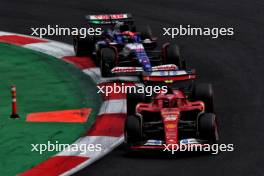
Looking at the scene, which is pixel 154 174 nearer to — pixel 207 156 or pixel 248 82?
pixel 207 156

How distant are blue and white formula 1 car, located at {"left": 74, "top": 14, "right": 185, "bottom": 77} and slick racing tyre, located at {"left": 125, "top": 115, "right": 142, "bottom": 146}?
4167 mm

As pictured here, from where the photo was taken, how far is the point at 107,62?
66.8 ft

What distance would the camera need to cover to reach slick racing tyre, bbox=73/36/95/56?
22.2m

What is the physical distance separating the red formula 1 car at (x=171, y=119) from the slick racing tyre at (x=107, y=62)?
11.0 feet

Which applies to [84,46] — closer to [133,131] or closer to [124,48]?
[124,48]

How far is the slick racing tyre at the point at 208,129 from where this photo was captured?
15.5 meters

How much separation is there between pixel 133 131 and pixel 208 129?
3.83ft

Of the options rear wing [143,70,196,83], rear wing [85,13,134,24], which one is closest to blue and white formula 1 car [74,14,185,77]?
rear wing [85,13,134,24]

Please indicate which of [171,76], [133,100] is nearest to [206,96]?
[133,100]

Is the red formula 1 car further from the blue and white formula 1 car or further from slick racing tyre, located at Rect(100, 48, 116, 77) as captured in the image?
slick racing tyre, located at Rect(100, 48, 116, 77)

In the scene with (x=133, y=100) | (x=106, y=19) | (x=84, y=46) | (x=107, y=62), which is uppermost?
(x=106, y=19)

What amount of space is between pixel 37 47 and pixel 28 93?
162 inches

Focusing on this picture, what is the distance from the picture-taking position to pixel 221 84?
1972 centimetres

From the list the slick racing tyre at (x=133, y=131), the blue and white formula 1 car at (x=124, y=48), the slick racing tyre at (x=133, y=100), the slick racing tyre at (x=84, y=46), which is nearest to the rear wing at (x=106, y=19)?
the blue and white formula 1 car at (x=124, y=48)
